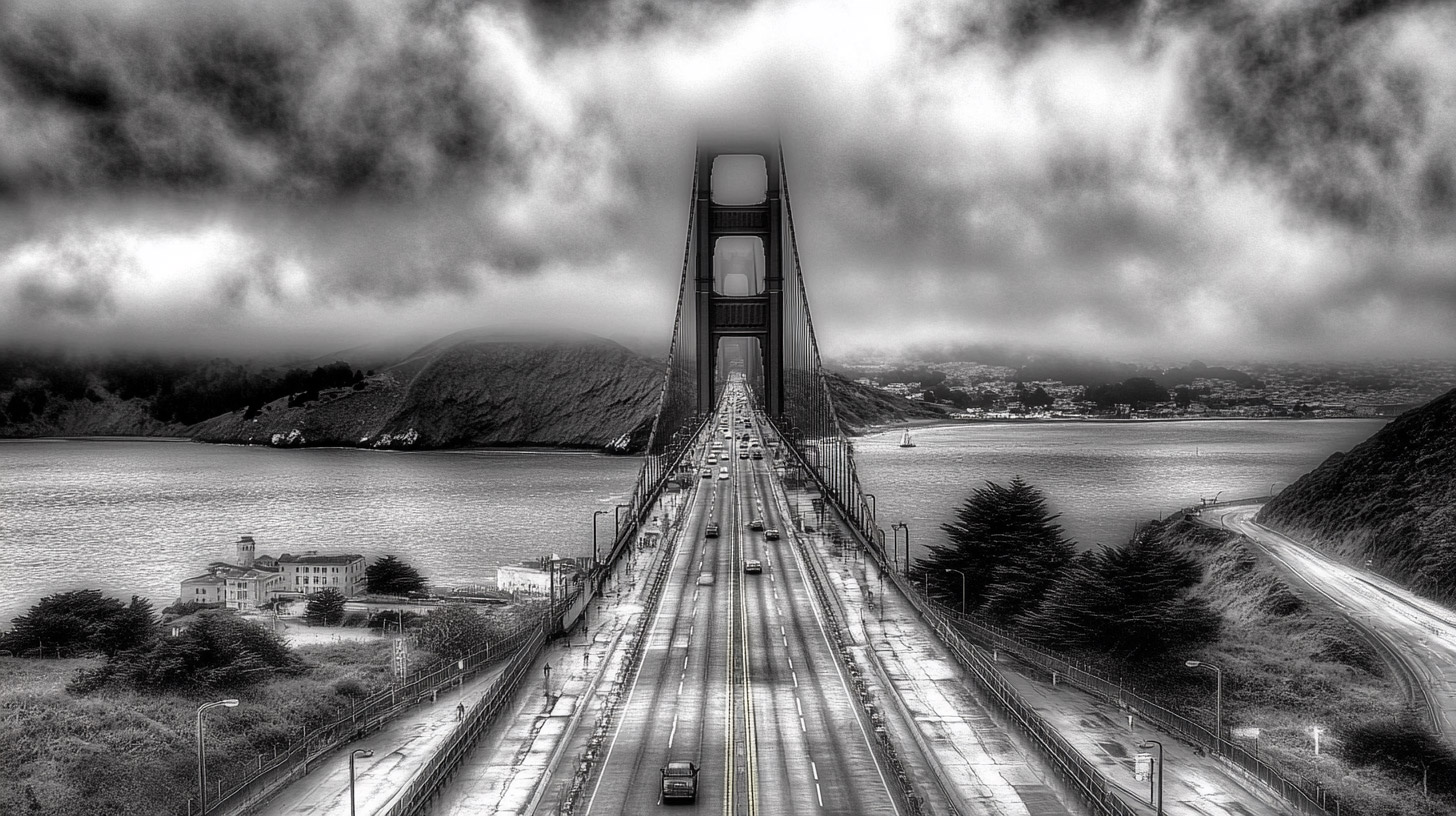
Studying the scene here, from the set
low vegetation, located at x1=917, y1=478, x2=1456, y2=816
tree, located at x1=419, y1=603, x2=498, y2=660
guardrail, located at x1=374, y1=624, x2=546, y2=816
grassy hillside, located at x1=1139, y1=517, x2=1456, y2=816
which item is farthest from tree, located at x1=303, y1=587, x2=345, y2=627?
grassy hillside, located at x1=1139, y1=517, x2=1456, y2=816

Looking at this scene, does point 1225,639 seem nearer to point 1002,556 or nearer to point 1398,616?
point 1398,616

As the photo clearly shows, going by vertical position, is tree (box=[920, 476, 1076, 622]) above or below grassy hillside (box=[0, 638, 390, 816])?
above

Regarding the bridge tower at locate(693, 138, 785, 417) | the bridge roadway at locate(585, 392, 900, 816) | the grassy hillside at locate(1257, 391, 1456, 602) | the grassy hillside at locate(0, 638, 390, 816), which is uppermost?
the bridge tower at locate(693, 138, 785, 417)

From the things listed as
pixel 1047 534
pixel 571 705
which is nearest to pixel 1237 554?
pixel 1047 534

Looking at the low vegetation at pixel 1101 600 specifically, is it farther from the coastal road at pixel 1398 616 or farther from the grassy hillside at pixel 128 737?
the grassy hillside at pixel 128 737

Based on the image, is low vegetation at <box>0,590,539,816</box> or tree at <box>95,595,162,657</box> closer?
low vegetation at <box>0,590,539,816</box>

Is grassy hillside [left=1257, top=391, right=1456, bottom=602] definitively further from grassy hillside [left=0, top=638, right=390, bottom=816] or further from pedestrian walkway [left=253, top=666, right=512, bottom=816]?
grassy hillside [left=0, top=638, right=390, bottom=816]

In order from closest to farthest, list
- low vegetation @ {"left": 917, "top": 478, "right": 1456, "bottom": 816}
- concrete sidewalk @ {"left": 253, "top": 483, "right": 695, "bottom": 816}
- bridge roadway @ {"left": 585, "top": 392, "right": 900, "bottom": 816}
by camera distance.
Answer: bridge roadway @ {"left": 585, "top": 392, "right": 900, "bottom": 816}
concrete sidewalk @ {"left": 253, "top": 483, "right": 695, "bottom": 816}
low vegetation @ {"left": 917, "top": 478, "right": 1456, "bottom": 816}
